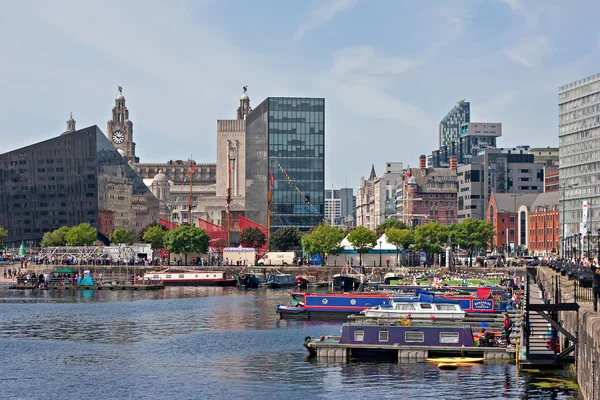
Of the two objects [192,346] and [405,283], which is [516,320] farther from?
[405,283]

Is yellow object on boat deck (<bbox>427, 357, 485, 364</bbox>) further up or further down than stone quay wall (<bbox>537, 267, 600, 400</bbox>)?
further down

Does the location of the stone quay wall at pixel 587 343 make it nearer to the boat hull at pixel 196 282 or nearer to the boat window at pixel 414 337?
the boat window at pixel 414 337

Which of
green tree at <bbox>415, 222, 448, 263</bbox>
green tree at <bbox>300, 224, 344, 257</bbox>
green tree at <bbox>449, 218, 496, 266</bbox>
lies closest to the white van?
green tree at <bbox>300, 224, 344, 257</bbox>

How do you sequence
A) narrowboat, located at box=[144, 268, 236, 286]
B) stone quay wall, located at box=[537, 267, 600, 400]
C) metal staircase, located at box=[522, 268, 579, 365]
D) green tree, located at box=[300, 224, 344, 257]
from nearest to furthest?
stone quay wall, located at box=[537, 267, 600, 400] < metal staircase, located at box=[522, 268, 579, 365] < narrowboat, located at box=[144, 268, 236, 286] < green tree, located at box=[300, 224, 344, 257]

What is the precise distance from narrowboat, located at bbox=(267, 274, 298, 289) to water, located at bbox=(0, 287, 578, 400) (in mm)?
50779

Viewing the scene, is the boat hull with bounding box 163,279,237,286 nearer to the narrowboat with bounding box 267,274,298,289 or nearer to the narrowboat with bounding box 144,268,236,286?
the narrowboat with bounding box 144,268,236,286

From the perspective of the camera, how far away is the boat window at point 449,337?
63688 mm

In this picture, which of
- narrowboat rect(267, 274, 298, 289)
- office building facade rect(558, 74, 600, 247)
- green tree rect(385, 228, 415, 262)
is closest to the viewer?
narrowboat rect(267, 274, 298, 289)

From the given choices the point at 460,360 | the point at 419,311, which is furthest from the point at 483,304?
the point at 460,360

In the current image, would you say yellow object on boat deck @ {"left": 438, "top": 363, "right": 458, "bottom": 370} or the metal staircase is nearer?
the metal staircase

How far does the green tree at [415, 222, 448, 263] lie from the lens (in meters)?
181

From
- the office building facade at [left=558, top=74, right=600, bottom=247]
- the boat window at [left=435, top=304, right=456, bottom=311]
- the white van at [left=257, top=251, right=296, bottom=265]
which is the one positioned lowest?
the boat window at [left=435, top=304, right=456, bottom=311]

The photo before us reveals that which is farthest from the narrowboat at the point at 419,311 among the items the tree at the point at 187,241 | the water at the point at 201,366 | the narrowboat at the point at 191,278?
the tree at the point at 187,241

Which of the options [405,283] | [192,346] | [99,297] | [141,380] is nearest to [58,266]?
[99,297]
